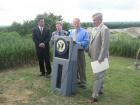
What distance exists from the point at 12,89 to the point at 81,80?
141 cm

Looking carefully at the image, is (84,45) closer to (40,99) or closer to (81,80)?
(81,80)

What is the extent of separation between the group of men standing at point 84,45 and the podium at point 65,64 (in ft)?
1.06

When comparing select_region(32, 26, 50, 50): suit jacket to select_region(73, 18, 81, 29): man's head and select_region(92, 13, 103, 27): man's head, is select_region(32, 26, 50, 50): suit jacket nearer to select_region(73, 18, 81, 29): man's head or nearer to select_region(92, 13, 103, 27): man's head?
select_region(73, 18, 81, 29): man's head

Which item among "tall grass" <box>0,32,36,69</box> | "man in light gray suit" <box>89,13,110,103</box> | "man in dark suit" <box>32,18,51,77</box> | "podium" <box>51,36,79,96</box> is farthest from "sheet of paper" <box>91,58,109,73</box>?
"tall grass" <box>0,32,36,69</box>

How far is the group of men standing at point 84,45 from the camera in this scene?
6012mm

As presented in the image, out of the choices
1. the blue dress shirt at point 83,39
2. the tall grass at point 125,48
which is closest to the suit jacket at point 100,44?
the blue dress shirt at point 83,39

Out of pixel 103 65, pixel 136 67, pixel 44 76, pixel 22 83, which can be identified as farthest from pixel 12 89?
pixel 136 67

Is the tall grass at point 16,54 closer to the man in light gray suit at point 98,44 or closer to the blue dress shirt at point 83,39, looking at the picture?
the blue dress shirt at point 83,39

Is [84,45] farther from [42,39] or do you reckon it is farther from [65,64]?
[42,39]

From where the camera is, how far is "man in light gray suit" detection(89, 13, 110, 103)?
5966 mm

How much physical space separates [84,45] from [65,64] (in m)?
0.56

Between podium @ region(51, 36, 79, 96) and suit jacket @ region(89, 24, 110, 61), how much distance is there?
1.49 feet

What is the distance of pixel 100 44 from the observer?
6.08 metres

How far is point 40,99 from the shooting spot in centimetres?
636
